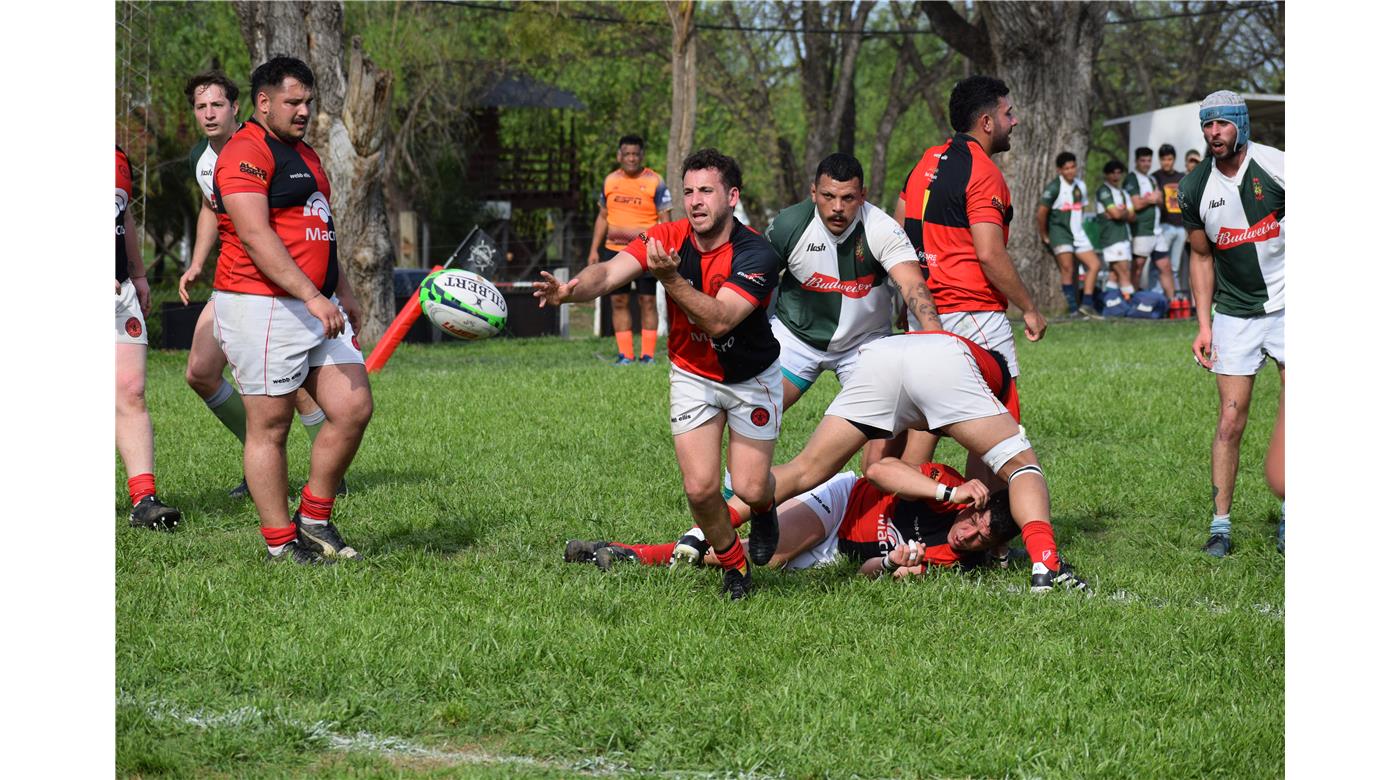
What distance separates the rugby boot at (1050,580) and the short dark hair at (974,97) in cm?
245

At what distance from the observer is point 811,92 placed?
3838 centimetres

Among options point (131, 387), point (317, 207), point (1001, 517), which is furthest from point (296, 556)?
point (1001, 517)

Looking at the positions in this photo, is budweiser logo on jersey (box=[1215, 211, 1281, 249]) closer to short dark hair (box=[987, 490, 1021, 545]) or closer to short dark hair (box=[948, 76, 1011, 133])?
short dark hair (box=[948, 76, 1011, 133])

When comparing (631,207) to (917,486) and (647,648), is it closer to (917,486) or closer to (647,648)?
(917,486)

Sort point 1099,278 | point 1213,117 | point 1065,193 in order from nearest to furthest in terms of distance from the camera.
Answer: point 1213,117, point 1065,193, point 1099,278

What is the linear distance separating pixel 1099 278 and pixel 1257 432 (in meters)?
13.3

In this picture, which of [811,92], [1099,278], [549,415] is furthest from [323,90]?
[811,92]

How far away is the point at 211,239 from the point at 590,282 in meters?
4.14

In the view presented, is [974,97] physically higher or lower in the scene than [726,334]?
higher

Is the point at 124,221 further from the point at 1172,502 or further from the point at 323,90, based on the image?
the point at 323,90

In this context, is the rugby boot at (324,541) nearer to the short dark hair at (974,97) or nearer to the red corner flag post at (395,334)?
the red corner flag post at (395,334)

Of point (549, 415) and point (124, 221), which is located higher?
point (124, 221)

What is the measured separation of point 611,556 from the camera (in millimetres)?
6801

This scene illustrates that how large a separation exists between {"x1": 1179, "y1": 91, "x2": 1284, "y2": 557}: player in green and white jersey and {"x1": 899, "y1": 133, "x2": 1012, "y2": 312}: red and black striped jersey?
1.01 metres
